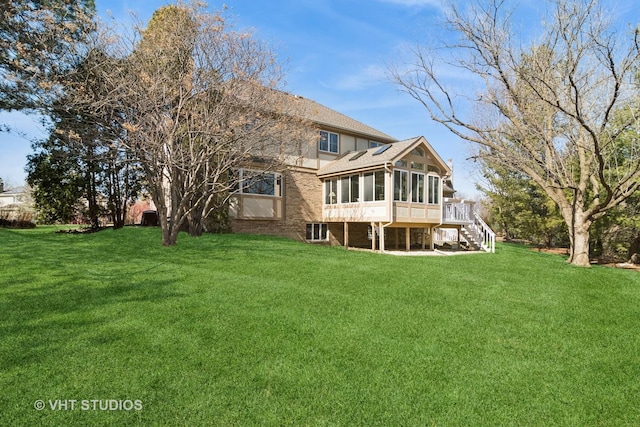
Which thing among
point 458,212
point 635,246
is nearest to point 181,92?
point 458,212

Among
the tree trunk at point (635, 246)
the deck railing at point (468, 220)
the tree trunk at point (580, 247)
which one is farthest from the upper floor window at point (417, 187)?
the tree trunk at point (635, 246)

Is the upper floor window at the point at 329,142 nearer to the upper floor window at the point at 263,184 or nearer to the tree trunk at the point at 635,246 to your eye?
the upper floor window at the point at 263,184

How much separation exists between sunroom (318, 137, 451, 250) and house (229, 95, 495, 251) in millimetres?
41

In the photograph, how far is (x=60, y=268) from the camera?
7168 millimetres

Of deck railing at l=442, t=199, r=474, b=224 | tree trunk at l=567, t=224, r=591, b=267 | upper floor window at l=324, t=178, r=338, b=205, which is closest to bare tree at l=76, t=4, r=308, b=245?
upper floor window at l=324, t=178, r=338, b=205

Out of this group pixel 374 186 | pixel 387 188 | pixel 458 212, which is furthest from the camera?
pixel 458 212

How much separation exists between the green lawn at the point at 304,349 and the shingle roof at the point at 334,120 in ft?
38.6

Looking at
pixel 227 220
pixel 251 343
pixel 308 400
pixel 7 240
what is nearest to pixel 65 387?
pixel 251 343

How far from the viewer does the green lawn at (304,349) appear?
3.10 metres

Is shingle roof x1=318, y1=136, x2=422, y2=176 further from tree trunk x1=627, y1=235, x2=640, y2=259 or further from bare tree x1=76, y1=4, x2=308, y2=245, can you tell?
tree trunk x1=627, y1=235, x2=640, y2=259

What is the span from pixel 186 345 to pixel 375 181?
1254cm

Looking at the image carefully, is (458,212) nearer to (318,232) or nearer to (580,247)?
(580,247)

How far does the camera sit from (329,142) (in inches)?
742

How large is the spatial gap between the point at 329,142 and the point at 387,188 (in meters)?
5.07
